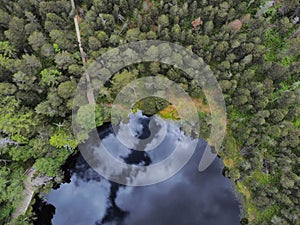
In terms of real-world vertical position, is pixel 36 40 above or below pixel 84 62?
above

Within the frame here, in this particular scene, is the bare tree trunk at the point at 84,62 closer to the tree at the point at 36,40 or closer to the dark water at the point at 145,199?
the tree at the point at 36,40

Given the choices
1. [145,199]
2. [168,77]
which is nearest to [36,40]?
[168,77]

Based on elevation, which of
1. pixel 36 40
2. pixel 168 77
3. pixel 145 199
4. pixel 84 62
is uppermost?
pixel 36 40

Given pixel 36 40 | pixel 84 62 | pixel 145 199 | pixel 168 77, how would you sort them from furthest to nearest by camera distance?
pixel 84 62 → pixel 168 77 → pixel 36 40 → pixel 145 199

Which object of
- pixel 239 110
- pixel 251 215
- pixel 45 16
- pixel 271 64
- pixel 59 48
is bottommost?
pixel 251 215

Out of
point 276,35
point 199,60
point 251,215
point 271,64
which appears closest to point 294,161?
point 251,215

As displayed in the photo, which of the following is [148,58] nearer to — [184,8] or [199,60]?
[199,60]

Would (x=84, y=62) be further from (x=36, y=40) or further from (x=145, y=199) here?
(x=145, y=199)

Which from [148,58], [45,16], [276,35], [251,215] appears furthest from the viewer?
[276,35]
